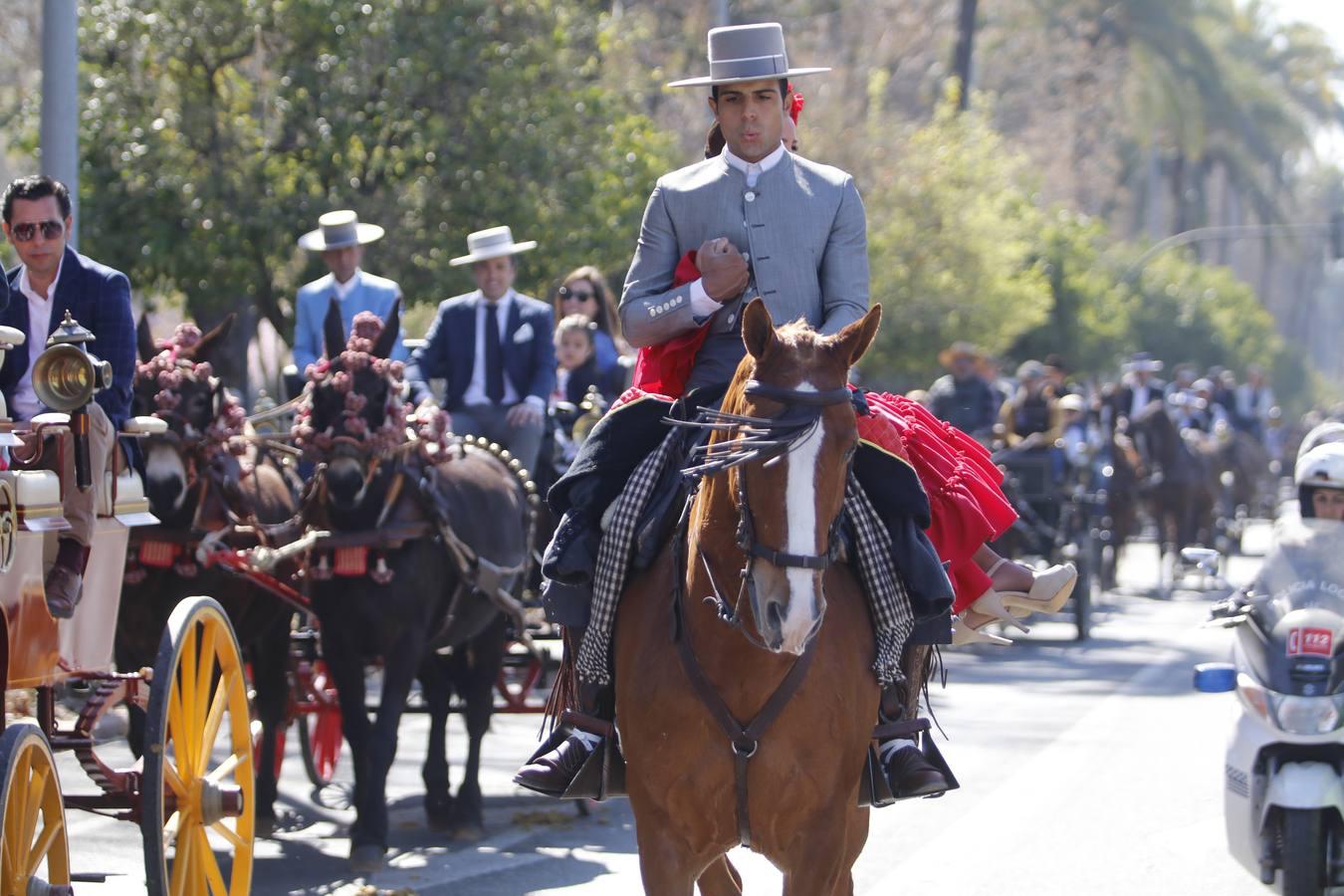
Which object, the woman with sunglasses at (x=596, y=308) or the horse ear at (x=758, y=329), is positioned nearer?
the horse ear at (x=758, y=329)

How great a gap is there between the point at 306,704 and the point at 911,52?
33430 millimetres

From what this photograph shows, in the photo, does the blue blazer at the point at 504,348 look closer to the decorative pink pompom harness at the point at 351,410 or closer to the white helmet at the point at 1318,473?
the decorative pink pompom harness at the point at 351,410

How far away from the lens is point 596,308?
509 inches

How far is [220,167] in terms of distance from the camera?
16.1 meters

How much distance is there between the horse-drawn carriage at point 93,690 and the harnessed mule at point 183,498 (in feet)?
3.74

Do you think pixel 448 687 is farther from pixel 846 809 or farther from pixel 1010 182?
pixel 1010 182

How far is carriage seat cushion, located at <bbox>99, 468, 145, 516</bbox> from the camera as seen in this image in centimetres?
685

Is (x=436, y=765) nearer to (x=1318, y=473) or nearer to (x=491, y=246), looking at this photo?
(x=491, y=246)

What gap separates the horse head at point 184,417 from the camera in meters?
8.59

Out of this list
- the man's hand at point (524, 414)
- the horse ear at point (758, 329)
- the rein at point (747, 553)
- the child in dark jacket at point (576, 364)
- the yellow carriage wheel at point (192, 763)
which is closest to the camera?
the rein at point (747, 553)

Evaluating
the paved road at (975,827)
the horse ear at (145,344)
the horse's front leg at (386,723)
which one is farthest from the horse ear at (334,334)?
the paved road at (975,827)

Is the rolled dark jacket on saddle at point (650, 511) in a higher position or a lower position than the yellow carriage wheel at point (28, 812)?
higher

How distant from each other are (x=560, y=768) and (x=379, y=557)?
331 centimetres

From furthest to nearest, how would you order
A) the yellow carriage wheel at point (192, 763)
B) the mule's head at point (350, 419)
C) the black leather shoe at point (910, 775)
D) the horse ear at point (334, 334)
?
1. the horse ear at point (334, 334)
2. the mule's head at point (350, 419)
3. the yellow carriage wheel at point (192, 763)
4. the black leather shoe at point (910, 775)
